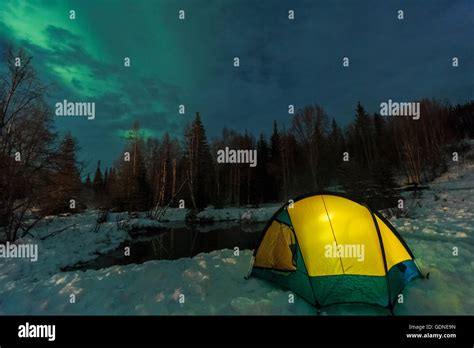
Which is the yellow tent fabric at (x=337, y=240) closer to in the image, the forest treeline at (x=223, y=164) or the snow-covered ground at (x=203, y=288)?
the snow-covered ground at (x=203, y=288)

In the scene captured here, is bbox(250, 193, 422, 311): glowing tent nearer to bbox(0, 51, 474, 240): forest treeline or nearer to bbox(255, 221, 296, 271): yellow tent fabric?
bbox(255, 221, 296, 271): yellow tent fabric

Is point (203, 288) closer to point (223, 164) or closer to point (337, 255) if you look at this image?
point (337, 255)

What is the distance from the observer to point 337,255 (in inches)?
186

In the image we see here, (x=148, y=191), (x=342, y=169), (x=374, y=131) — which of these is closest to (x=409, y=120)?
(x=374, y=131)

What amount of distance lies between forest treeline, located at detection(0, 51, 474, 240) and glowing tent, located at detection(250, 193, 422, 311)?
10.8 metres

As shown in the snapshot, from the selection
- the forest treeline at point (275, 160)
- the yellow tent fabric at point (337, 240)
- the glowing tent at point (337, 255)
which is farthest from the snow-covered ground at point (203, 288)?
the forest treeline at point (275, 160)

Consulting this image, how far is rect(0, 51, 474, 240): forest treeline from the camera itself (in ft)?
33.9

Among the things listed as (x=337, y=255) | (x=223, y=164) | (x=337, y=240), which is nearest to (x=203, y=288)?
(x=337, y=255)

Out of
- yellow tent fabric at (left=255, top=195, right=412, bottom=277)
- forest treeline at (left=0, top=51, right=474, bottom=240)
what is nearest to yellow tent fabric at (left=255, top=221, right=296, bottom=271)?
yellow tent fabric at (left=255, top=195, right=412, bottom=277)

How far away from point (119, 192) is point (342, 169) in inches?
1039

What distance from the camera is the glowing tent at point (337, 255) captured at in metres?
4.42

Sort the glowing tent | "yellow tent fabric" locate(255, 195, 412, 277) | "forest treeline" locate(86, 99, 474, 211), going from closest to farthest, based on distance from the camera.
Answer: the glowing tent
"yellow tent fabric" locate(255, 195, 412, 277)
"forest treeline" locate(86, 99, 474, 211)

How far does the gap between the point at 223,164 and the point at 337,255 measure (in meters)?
31.3
